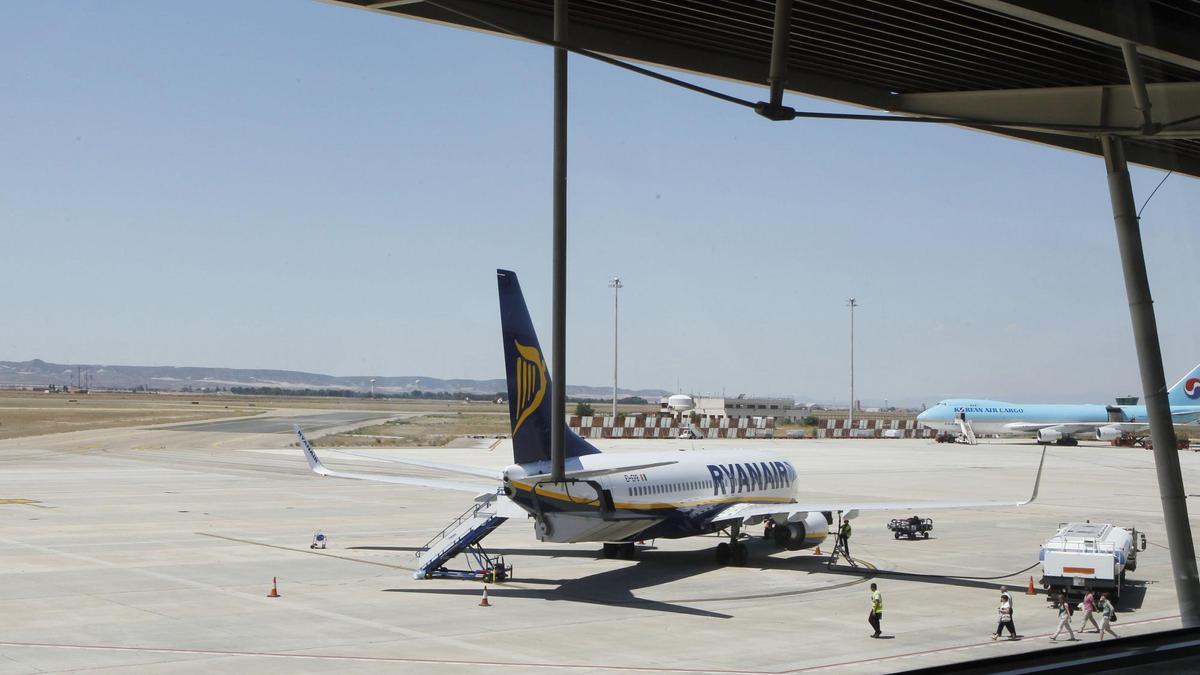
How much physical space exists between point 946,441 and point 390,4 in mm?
127036

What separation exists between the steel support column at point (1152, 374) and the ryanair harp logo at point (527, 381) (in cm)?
1558

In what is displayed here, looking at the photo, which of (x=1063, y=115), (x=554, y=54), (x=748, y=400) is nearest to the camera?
(x=554, y=54)

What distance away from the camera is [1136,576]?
36.5 metres

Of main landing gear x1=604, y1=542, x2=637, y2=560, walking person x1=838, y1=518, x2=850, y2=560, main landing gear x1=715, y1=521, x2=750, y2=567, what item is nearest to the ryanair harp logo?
main landing gear x1=604, y1=542, x2=637, y2=560

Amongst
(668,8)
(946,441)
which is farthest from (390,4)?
(946,441)

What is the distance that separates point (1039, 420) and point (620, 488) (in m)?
109

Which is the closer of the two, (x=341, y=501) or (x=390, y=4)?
(x=390, y=4)

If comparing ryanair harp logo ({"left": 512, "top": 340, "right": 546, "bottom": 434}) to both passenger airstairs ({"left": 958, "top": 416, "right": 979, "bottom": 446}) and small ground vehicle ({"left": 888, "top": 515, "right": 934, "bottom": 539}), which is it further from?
passenger airstairs ({"left": 958, "top": 416, "right": 979, "bottom": 446})

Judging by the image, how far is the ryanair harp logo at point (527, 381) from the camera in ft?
105

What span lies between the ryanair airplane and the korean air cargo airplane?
92760mm

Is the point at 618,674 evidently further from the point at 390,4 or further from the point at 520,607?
the point at 390,4

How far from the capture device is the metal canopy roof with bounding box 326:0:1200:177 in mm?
17438

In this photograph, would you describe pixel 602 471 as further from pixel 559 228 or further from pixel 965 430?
pixel 965 430

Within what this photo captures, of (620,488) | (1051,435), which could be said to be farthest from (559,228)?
(1051,435)
